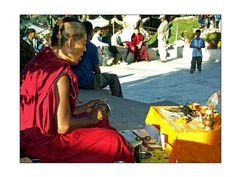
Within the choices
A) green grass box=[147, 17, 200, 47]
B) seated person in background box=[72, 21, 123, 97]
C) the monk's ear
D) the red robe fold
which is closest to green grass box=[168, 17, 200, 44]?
green grass box=[147, 17, 200, 47]

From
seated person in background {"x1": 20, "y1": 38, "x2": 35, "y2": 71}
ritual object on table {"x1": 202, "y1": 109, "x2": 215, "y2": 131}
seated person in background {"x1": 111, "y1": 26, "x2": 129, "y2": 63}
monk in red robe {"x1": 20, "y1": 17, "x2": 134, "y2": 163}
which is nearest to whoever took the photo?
monk in red robe {"x1": 20, "y1": 17, "x2": 134, "y2": 163}

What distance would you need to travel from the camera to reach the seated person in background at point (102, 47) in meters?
8.20

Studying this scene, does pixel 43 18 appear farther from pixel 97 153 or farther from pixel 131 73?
pixel 97 153

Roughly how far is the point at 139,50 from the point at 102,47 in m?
0.73

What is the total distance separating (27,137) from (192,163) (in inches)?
67.3

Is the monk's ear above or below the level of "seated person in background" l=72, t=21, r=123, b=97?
above

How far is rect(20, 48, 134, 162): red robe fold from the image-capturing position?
429 cm

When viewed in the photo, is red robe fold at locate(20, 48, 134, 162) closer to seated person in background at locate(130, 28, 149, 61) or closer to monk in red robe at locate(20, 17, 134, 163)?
monk in red robe at locate(20, 17, 134, 163)

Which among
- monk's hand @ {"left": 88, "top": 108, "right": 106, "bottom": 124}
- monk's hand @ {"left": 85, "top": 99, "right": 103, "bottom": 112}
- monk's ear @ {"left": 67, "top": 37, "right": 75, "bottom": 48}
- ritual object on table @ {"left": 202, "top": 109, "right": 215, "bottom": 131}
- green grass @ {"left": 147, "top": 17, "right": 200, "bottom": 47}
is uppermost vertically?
green grass @ {"left": 147, "top": 17, "right": 200, "bottom": 47}

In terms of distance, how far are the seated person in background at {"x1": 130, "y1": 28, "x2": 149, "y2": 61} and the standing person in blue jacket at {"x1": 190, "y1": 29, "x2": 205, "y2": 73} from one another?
2.60 ft

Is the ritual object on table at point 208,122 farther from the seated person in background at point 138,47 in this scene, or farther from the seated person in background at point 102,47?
the seated person in background at point 138,47

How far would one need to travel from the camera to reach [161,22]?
8664mm

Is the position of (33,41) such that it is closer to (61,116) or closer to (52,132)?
(52,132)

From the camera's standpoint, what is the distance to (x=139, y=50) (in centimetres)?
879
